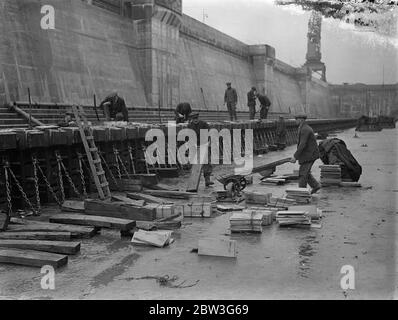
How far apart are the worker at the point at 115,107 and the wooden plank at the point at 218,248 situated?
947 centimetres

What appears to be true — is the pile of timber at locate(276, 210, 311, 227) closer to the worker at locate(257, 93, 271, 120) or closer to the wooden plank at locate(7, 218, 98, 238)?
the wooden plank at locate(7, 218, 98, 238)

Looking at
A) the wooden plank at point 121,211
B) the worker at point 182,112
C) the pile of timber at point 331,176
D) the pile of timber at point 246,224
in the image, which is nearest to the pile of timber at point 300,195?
the pile of timber at point 246,224

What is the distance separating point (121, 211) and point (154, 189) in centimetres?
362

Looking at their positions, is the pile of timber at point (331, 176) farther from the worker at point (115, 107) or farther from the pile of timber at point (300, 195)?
the worker at point (115, 107)

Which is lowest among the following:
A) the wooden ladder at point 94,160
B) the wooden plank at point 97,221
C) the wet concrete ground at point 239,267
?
the wet concrete ground at point 239,267

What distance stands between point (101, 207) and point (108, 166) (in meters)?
4.27

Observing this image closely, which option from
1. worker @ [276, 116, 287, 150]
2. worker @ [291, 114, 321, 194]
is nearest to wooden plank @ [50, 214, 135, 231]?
worker @ [291, 114, 321, 194]

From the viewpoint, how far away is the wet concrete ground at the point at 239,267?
4.77 meters

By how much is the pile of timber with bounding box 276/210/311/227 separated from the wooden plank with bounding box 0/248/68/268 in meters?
3.52

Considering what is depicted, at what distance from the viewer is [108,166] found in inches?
479

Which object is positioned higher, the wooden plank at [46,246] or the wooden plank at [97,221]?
the wooden plank at [97,221]

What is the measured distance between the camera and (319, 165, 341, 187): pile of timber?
12.0 meters

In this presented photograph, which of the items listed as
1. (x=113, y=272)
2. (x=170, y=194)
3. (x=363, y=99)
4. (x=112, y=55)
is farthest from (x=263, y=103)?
(x=363, y=99)
